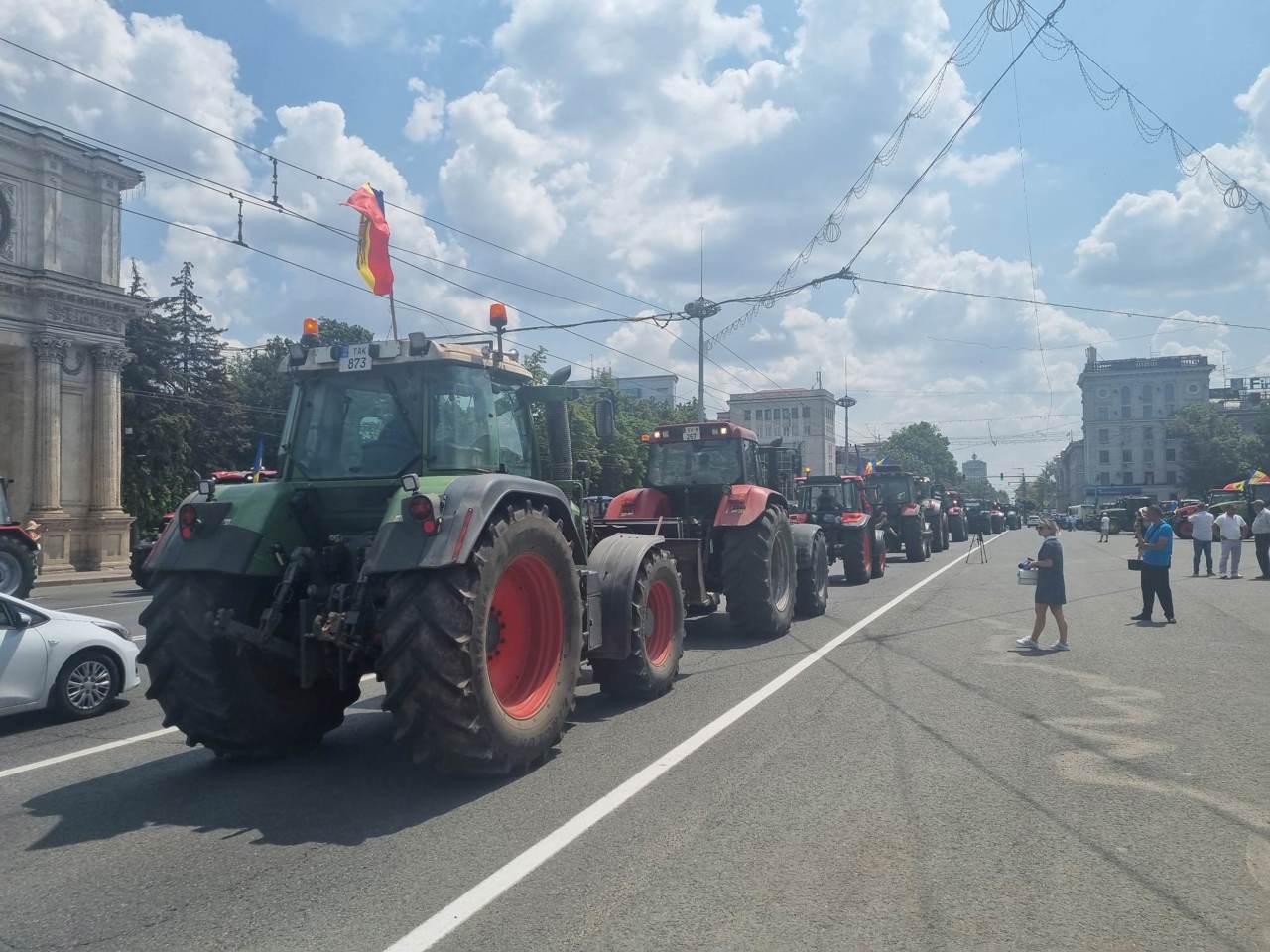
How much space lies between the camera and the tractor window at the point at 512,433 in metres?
7.16

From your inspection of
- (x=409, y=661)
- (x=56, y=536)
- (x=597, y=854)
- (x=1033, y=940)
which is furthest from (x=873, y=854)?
(x=56, y=536)

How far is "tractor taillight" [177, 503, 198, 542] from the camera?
6215mm

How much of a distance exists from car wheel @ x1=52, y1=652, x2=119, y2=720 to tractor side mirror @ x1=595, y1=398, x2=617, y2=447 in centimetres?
473

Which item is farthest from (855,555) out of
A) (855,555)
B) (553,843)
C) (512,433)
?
(553,843)

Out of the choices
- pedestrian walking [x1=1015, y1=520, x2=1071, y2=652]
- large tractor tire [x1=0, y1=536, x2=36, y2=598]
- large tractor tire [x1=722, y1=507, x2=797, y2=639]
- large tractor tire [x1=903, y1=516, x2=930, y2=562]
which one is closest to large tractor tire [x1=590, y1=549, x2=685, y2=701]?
large tractor tire [x1=722, y1=507, x2=797, y2=639]

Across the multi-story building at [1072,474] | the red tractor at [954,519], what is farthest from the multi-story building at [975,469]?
the red tractor at [954,519]

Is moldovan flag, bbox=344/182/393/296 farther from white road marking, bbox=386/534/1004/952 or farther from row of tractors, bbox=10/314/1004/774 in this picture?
white road marking, bbox=386/534/1004/952

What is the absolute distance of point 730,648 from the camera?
11352 millimetres

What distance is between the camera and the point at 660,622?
8.73m

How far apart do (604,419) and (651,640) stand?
201 centimetres

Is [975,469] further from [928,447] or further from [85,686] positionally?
[85,686]

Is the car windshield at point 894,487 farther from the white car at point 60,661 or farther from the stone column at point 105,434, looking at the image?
the stone column at point 105,434

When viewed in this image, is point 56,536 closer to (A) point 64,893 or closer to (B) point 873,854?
(A) point 64,893

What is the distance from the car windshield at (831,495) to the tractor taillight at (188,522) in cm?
1686
